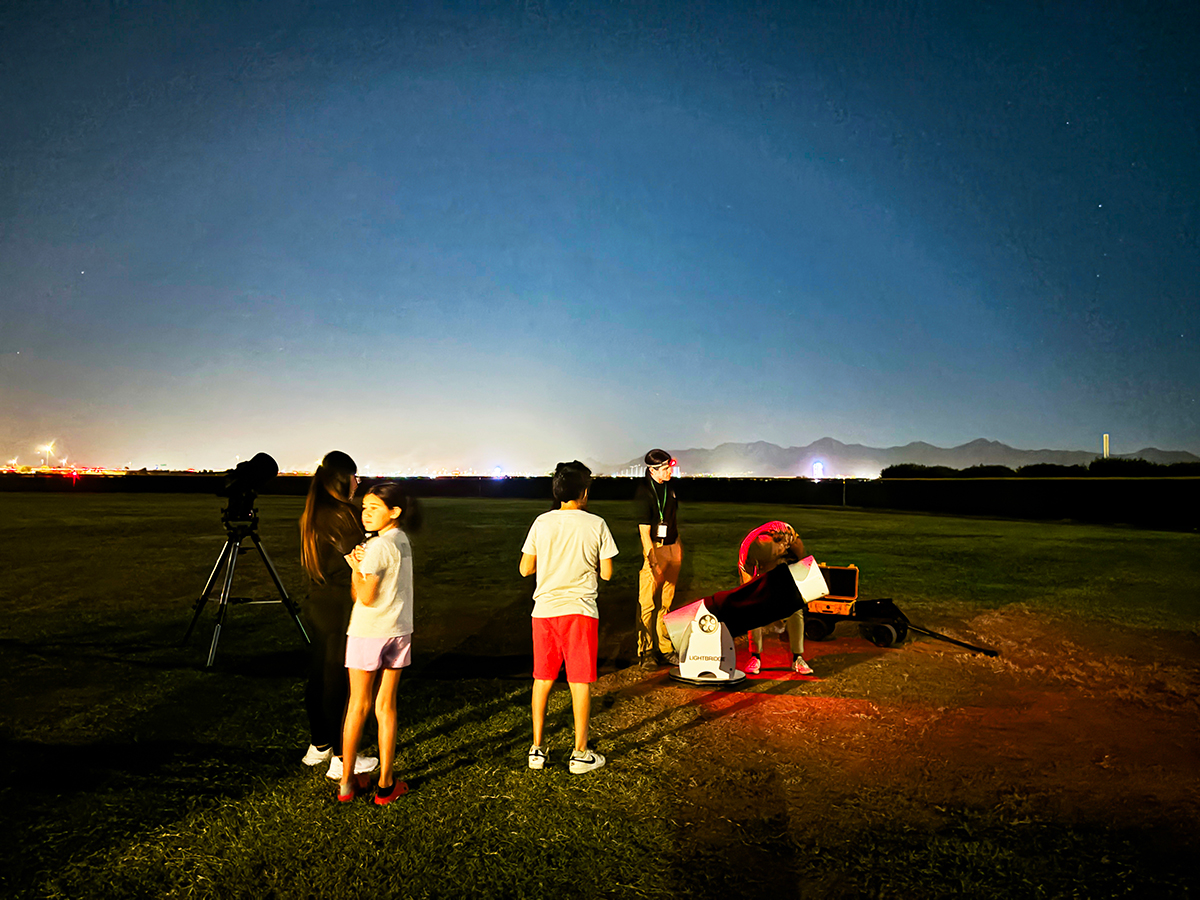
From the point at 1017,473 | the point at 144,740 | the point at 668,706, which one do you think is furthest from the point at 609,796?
the point at 1017,473

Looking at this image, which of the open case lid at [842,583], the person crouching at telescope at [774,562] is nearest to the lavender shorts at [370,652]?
the person crouching at telescope at [774,562]

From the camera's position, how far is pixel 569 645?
4152 millimetres

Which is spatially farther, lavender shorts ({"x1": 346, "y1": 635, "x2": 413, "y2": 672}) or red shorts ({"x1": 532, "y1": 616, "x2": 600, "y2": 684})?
red shorts ({"x1": 532, "y1": 616, "x2": 600, "y2": 684})

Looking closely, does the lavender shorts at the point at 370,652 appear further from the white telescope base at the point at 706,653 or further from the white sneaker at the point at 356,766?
the white telescope base at the point at 706,653

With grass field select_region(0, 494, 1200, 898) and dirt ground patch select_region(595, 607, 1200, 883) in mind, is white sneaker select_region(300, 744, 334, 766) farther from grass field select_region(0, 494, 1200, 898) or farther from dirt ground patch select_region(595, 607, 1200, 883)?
dirt ground patch select_region(595, 607, 1200, 883)

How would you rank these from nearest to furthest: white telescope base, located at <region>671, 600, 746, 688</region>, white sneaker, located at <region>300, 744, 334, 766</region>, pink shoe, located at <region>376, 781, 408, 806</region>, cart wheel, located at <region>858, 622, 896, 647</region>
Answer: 1. pink shoe, located at <region>376, 781, 408, 806</region>
2. white sneaker, located at <region>300, 744, 334, 766</region>
3. white telescope base, located at <region>671, 600, 746, 688</region>
4. cart wheel, located at <region>858, 622, 896, 647</region>

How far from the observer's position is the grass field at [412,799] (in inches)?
126

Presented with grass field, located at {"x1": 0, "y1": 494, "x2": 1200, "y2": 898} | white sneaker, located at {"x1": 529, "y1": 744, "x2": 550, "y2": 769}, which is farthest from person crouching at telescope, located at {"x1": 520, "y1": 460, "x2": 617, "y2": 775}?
grass field, located at {"x1": 0, "y1": 494, "x2": 1200, "y2": 898}

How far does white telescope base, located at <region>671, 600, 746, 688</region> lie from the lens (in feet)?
19.9

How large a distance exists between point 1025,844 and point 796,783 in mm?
1127

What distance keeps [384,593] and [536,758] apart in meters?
1.39

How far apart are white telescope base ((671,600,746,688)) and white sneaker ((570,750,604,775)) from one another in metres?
1.90

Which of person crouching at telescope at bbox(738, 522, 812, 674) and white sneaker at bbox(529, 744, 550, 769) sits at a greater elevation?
person crouching at telescope at bbox(738, 522, 812, 674)

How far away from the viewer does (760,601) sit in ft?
20.1
